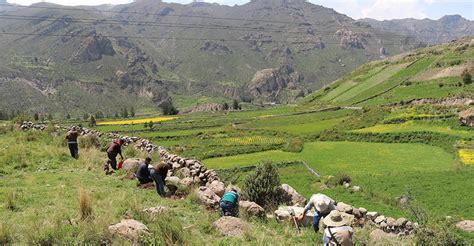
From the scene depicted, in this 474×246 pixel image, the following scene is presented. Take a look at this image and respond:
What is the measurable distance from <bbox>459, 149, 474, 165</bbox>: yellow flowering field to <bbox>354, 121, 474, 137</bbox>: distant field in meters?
6.73

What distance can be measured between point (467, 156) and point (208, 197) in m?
29.6

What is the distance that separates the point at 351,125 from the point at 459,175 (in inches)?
1295

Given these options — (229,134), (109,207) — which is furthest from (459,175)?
(229,134)

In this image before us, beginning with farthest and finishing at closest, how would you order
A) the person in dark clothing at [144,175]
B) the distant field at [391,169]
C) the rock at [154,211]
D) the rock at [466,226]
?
the distant field at [391,169] → the person in dark clothing at [144,175] → the rock at [466,226] → the rock at [154,211]

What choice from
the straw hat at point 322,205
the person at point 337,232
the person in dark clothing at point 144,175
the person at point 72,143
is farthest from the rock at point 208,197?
the person at point 72,143

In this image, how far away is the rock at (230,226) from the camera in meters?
11.5

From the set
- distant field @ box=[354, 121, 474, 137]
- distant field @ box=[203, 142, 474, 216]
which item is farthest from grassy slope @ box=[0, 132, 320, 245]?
distant field @ box=[354, 121, 474, 137]

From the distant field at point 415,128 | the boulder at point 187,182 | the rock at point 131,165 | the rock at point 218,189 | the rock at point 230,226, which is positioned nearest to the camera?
the rock at point 230,226

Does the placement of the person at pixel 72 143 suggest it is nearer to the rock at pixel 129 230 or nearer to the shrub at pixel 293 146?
the rock at pixel 129 230

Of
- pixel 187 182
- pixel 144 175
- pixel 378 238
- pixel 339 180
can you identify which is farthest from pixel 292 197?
pixel 339 180

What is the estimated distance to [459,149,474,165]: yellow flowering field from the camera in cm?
3301

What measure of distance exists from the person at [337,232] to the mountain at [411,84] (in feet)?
199

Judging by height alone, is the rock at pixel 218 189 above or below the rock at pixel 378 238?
below

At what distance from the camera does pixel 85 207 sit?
11.4 metres
